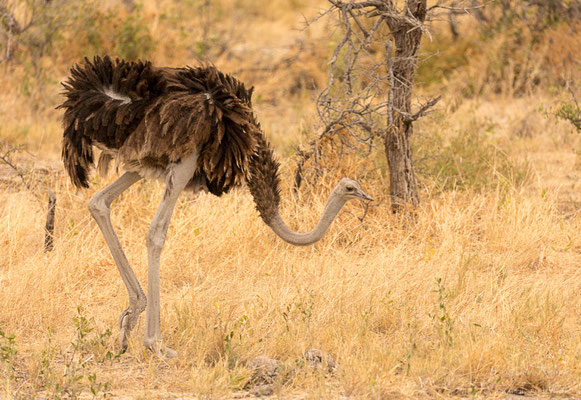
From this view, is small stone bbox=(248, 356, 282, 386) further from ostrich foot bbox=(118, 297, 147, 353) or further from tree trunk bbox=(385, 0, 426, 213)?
tree trunk bbox=(385, 0, 426, 213)

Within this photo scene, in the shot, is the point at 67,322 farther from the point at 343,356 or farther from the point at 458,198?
the point at 458,198

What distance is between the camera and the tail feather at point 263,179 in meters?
5.00

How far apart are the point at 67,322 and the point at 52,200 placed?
165 centimetres

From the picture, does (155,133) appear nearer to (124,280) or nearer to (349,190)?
(124,280)

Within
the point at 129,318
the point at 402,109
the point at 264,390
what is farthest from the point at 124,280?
the point at 402,109

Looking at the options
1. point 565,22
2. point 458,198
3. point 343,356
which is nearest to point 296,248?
point 458,198

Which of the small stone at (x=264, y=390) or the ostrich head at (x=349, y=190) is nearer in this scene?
the small stone at (x=264, y=390)

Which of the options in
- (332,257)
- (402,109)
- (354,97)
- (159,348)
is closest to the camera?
(159,348)

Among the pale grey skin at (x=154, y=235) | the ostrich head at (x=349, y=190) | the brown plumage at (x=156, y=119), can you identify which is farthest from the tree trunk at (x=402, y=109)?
the brown plumage at (x=156, y=119)

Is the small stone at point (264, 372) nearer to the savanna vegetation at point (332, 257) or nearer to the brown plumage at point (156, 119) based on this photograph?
the savanna vegetation at point (332, 257)

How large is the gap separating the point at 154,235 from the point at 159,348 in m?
0.64

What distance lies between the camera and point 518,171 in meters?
8.09

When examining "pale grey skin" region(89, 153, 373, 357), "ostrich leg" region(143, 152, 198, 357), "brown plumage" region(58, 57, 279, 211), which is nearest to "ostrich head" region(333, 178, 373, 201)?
"pale grey skin" region(89, 153, 373, 357)

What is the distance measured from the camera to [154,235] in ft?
15.3
